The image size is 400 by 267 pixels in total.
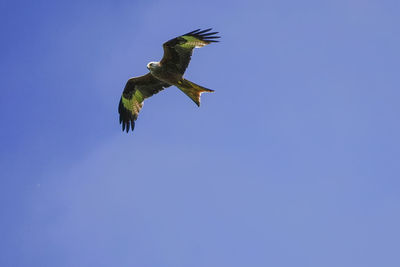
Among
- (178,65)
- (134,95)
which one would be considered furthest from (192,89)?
(134,95)

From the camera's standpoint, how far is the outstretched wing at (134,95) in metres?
15.8

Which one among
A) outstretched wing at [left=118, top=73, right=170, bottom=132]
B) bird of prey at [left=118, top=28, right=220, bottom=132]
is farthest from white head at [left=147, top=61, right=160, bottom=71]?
outstretched wing at [left=118, top=73, right=170, bottom=132]

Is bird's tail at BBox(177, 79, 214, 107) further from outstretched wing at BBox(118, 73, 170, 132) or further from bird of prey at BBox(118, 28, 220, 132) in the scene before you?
outstretched wing at BBox(118, 73, 170, 132)

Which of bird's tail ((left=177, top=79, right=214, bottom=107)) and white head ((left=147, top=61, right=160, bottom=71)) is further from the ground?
white head ((left=147, top=61, right=160, bottom=71))

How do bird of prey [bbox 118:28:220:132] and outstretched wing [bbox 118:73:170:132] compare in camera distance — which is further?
outstretched wing [bbox 118:73:170:132]

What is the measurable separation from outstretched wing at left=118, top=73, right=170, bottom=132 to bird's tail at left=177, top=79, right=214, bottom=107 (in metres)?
1.35

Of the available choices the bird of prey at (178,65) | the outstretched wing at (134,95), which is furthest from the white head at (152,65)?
the outstretched wing at (134,95)

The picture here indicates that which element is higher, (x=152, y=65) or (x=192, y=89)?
(x=152, y=65)

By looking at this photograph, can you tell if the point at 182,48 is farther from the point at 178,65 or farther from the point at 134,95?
the point at 134,95

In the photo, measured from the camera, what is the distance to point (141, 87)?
1605 cm

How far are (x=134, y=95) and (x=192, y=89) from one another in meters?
2.64

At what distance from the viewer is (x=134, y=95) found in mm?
16328

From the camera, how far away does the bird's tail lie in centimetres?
1412

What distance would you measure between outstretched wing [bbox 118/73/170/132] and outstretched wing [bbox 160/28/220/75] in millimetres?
1342
